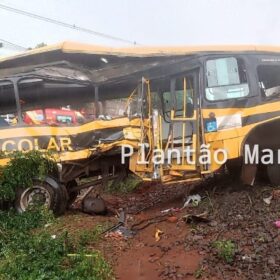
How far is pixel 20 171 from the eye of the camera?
818 cm

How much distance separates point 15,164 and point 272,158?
438 cm

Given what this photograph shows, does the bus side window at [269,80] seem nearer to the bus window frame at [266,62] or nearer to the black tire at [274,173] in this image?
the bus window frame at [266,62]

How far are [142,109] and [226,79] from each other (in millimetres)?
1483

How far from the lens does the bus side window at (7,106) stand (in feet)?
28.3

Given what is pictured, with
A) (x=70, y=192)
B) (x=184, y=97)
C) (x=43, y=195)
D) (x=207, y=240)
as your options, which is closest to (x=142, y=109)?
(x=184, y=97)

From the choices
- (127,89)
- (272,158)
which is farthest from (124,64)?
(272,158)

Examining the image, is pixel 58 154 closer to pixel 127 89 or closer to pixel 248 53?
pixel 127 89

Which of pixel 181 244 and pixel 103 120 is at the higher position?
pixel 103 120

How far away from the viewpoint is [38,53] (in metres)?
8.78

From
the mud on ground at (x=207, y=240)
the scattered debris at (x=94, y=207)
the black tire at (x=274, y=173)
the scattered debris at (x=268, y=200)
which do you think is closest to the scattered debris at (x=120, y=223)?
the mud on ground at (x=207, y=240)

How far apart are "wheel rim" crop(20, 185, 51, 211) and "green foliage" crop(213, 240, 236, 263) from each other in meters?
3.37

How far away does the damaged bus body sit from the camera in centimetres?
825

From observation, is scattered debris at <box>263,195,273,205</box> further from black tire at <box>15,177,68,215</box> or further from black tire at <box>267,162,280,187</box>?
black tire at <box>15,177,68,215</box>

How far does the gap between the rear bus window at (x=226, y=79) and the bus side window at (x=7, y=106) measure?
3295 millimetres
